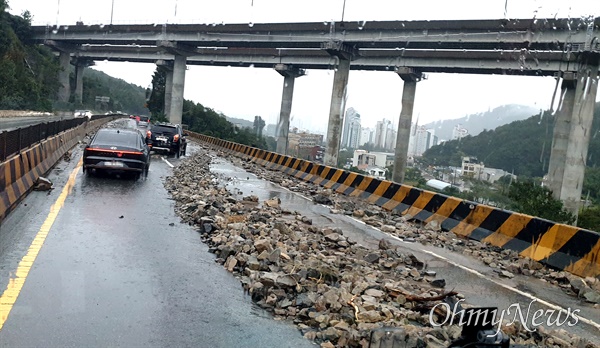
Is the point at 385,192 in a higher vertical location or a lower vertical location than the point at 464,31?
lower

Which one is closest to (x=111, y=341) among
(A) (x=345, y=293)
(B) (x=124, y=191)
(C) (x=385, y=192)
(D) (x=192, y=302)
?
(D) (x=192, y=302)

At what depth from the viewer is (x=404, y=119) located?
6184 centimetres

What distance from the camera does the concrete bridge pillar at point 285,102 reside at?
72625 millimetres

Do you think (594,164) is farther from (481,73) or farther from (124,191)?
(124,191)

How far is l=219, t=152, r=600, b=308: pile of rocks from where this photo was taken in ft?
29.4

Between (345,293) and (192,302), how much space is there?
5.57 ft

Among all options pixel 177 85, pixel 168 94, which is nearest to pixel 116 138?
pixel 177 85

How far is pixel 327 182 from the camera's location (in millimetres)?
22062

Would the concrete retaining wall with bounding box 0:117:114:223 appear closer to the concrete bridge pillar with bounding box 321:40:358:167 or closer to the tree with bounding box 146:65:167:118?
the concrete bridge pillar with bounding box 321:40:358:167

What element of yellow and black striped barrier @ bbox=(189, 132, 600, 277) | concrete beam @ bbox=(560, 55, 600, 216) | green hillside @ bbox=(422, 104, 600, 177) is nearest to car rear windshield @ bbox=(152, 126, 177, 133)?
yellow and black striped barrier @ bbox=(189, 132, 600, 277)

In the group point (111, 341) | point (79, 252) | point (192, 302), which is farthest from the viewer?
point (79, 252)

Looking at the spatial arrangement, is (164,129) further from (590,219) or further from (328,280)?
(328,280)

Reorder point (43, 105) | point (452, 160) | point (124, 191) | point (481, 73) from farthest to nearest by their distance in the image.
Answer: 1. point (43, 105)
2. point (481, 73)
3. point (452, 160)
4. point (124, 191)

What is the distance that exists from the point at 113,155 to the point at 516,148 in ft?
103
